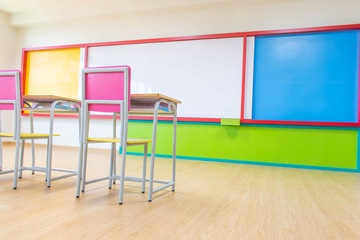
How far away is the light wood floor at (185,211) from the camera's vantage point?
132 centimetres

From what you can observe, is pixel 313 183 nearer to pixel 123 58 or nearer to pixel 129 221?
pixel 129 221

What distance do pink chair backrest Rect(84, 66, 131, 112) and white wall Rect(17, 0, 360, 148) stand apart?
304 cm

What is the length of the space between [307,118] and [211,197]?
2588 mm

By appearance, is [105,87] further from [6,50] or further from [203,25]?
[6,50]

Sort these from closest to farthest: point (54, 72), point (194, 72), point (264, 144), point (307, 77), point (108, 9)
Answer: point (307, 77) → point (264, 144) → point (194, 72) → point (108, 9) → point (54, 72)

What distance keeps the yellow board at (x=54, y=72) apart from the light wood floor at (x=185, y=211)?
2.99 metres

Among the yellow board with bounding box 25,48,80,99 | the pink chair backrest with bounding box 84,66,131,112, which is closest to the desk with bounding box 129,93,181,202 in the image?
the pink chair backrest with bounding box 84,66,131,112

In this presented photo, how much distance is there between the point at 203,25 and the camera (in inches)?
180

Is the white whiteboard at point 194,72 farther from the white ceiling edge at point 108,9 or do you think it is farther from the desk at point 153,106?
the desk at point 153,106

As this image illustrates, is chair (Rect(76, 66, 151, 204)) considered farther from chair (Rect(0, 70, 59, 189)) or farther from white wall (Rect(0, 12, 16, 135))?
white wall (Rect(0, 12, 16, 135))

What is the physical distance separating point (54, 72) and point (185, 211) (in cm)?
479

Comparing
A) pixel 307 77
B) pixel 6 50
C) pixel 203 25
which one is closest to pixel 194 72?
pixel 203 25

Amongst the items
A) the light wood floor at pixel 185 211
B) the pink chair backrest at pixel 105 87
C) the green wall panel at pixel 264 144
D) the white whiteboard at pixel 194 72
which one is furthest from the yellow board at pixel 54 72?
the pink chair backrest at pixel 105 87

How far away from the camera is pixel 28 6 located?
529 centimetres
